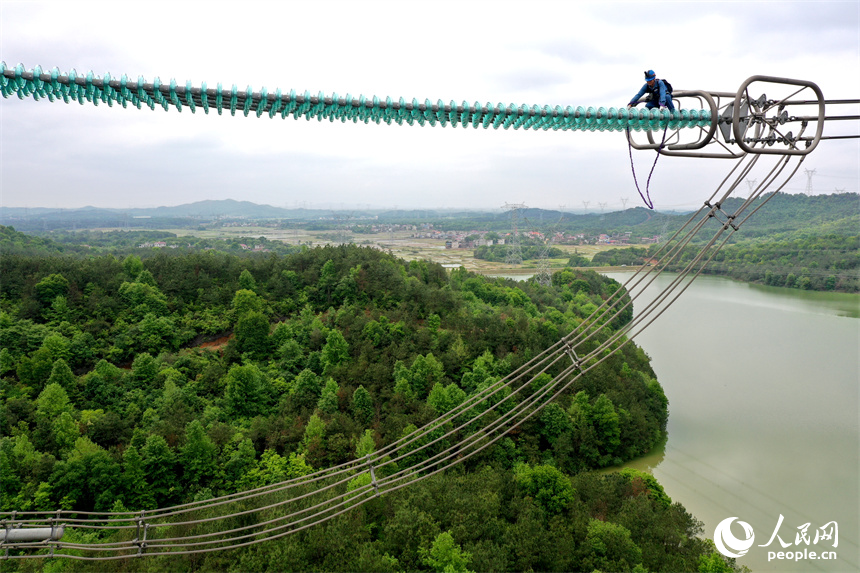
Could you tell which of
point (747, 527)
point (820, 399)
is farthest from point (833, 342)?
point (747, 527)

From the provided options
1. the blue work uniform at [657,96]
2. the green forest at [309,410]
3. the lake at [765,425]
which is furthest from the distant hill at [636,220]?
the blue work uniform at [657,96]

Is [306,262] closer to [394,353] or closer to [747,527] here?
[394,353]

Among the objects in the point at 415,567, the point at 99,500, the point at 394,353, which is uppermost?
the point at 394,353
